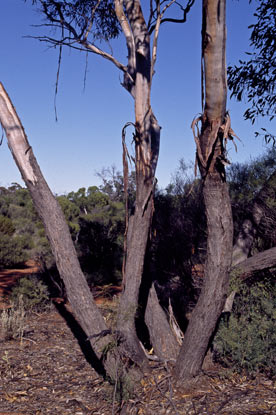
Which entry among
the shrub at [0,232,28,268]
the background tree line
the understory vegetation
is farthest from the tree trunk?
the shrub at [0,232,28,268]

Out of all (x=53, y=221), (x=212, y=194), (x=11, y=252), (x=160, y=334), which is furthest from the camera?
(x=11, y=252)

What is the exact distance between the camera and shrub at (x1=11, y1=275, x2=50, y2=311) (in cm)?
863

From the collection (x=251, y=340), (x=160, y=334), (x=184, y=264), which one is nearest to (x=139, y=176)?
(x=160, y=334)

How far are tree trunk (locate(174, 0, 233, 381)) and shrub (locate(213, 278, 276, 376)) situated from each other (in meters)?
0.47

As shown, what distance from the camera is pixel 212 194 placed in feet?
13.4

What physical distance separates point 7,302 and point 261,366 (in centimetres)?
619

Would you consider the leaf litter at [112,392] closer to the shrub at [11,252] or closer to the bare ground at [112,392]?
the bare ground at [112,392]

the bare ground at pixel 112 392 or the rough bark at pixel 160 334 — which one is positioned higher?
the rough bark at pixel 160 334

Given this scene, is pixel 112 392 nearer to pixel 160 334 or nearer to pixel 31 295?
pixel 160 334

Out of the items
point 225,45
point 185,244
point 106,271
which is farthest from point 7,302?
point 225,45

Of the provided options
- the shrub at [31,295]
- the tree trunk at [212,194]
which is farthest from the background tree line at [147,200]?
the shrub at [31,295]

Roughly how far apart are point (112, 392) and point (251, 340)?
1581mm

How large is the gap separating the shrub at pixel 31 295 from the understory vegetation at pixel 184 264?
19 mm

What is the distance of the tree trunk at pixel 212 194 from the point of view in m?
3.57
